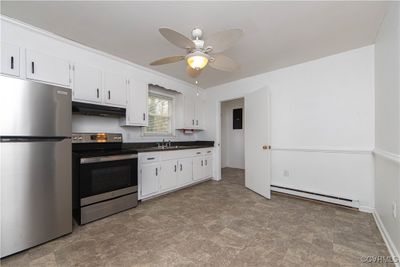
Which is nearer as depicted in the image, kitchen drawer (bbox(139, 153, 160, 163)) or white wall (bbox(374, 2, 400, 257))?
white wall (bbox(374, 2, 400, 257))

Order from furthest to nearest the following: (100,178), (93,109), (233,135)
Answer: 1. (233,135)
2. (93,109)
3. (100,178)

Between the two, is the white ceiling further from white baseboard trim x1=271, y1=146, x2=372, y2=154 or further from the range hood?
white baseboard trim x1=271, y1=146, x2=372, y2=154

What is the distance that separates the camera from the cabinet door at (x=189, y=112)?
4.30 m

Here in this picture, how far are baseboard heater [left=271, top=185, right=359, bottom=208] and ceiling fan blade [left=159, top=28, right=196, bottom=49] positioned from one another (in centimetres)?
299

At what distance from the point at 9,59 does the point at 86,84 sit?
30.8 inches

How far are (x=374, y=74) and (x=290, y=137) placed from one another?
1.45 metres

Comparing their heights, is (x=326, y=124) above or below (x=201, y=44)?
below

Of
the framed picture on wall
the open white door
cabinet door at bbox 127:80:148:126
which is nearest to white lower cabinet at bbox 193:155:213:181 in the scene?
the open white door

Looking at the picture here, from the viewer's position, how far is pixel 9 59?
77.7 inches

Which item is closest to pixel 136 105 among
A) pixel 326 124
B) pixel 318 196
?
pixel 326 124

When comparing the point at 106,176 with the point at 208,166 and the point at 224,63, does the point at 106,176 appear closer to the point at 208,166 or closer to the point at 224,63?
the point at 224,63

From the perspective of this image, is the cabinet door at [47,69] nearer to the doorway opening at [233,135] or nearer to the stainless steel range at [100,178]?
the stainless steel range at [100,178]

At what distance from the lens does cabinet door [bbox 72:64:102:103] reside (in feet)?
8.14

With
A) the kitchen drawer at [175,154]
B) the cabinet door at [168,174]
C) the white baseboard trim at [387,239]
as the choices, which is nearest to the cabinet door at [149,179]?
the cabinet door at [168,174]
